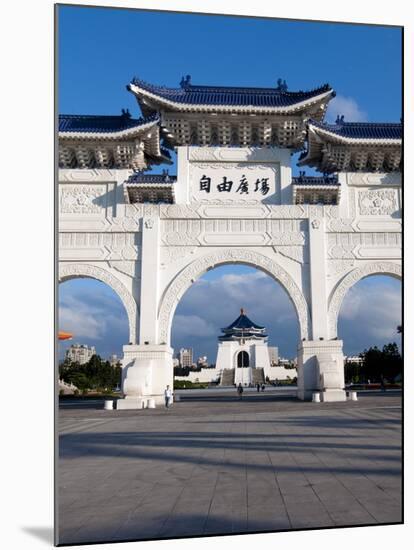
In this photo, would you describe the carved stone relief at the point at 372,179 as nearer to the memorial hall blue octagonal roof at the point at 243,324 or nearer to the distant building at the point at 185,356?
the memorial hall blue octagonal roof at the point at 243,324

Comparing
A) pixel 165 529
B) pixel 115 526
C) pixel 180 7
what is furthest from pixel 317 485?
pixel 180 7

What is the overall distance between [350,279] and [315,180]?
7.62ft

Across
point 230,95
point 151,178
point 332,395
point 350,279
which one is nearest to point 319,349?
point 332,395

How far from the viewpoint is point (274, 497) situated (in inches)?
138

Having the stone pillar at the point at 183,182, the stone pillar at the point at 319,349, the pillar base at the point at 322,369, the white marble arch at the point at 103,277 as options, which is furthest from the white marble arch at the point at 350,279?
the white marble arch at the point at 103,277

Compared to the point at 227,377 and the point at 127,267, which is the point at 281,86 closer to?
the point at 127,267

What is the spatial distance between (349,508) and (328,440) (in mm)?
2478

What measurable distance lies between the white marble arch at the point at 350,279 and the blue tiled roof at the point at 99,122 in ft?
17.9

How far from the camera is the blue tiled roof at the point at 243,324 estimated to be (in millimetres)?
37575

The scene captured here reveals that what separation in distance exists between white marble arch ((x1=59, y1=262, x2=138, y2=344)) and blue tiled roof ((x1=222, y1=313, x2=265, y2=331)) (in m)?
26.6

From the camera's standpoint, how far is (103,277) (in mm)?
11250

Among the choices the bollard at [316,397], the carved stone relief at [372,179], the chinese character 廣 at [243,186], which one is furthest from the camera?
the carved stone relief at [372,179]

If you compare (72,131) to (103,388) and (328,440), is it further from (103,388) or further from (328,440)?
(103,388)

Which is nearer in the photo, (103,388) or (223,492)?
(223,492)
